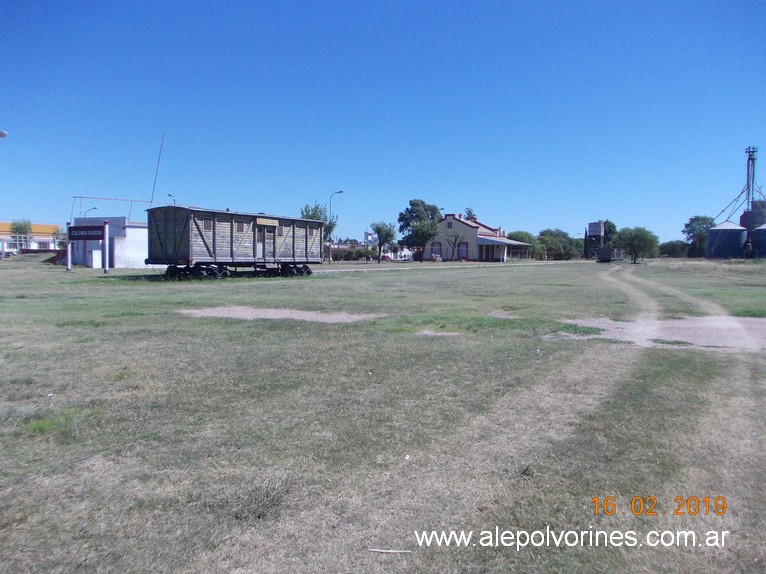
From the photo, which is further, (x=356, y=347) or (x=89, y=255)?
(x=89, y=255)

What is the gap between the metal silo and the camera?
83.0m

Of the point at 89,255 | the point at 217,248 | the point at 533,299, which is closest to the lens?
the point at 533,299

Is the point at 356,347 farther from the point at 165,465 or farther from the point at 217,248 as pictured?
the point at 217,248

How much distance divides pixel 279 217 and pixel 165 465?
30128mm

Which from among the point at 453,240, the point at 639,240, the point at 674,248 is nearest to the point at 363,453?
the point at 453,240

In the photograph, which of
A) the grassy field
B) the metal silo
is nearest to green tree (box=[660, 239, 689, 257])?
the metal silo

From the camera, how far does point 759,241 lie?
262 ft

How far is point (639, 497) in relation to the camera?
3.97 m

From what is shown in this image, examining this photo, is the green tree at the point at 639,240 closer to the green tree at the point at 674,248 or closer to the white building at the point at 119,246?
the green tree at the point at 674,248

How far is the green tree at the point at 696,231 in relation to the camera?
12359cm

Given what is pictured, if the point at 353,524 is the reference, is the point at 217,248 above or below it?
above

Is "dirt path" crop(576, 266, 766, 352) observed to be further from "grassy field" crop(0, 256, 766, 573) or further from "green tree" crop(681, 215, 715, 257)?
"green tree" crop(681, 215, 715, 257)

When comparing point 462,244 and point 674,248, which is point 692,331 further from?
point 674,248

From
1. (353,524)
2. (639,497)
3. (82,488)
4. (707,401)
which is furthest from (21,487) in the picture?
(707,401)
